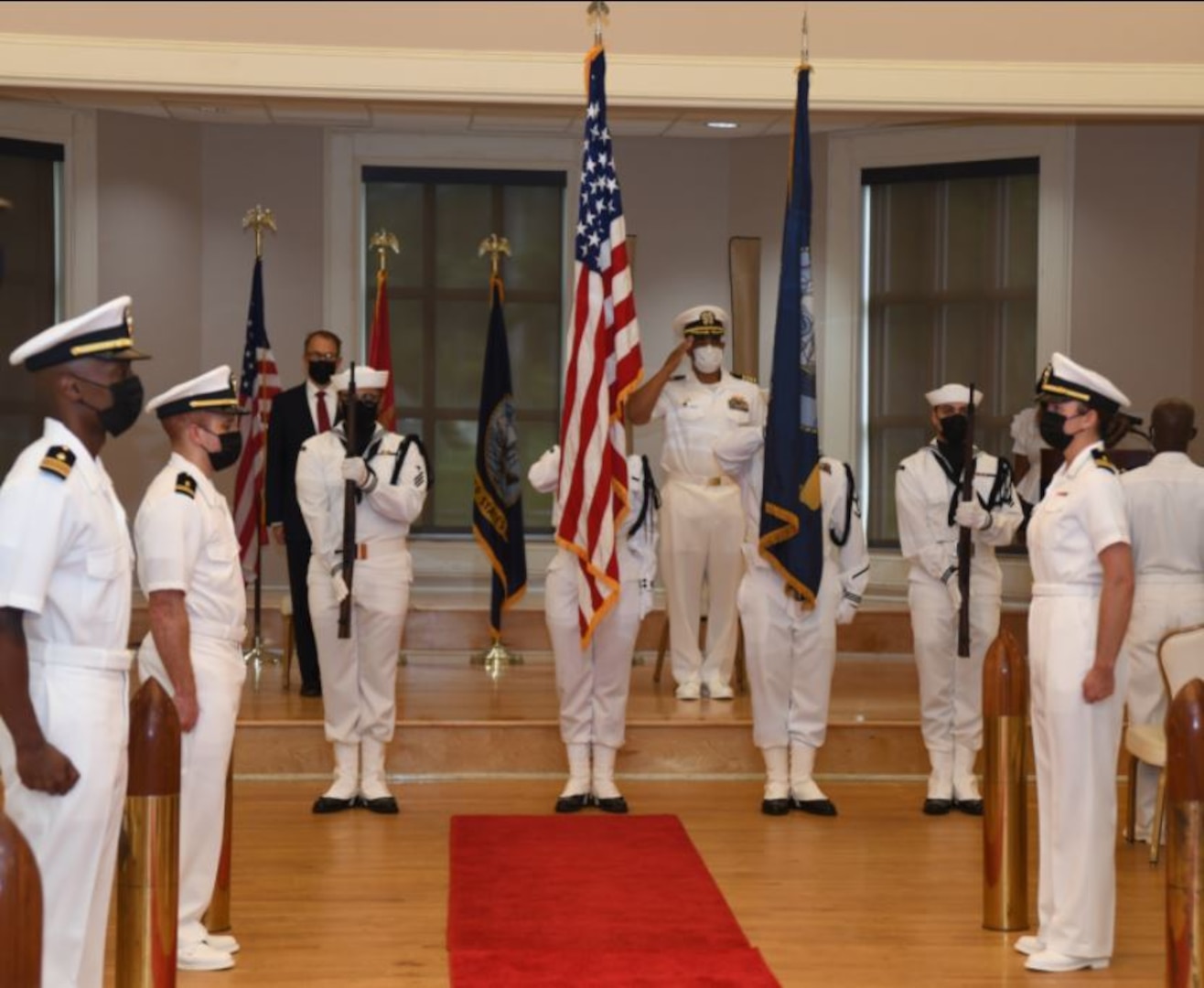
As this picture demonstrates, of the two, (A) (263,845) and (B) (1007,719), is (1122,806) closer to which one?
(B) (1007,719)

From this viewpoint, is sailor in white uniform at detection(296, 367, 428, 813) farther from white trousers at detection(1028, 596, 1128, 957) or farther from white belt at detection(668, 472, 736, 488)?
white trousers at detection(1028, 596, 1128, 957)

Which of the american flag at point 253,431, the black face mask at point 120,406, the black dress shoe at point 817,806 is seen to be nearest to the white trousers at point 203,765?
the black face mask at point 120,406

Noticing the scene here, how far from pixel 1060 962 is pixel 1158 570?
2.36 meters

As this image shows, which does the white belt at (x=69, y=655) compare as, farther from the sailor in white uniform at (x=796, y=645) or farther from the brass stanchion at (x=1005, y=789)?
the sailor in white uniform at (x=796, y=645)

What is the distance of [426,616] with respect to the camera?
11.2 meters

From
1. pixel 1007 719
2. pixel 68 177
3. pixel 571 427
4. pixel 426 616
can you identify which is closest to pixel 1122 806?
pixel 1007 719

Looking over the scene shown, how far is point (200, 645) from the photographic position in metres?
5.22

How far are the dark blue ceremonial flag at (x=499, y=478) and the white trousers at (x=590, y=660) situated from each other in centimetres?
222

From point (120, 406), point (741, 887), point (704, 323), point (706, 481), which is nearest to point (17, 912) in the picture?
point (120, 406)

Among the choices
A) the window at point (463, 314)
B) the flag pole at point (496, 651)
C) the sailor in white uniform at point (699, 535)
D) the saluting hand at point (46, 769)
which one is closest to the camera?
the saluting hand at point (46, 769)

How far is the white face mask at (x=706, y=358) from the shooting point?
877 cm

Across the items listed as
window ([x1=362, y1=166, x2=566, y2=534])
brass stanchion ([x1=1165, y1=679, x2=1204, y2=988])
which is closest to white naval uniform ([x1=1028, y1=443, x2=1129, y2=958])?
brass stanchion ([x1=1165, y1=679, x2=1204, y2=988])

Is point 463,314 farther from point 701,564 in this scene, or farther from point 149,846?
point 149,846

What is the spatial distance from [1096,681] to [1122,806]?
2.88 meters
